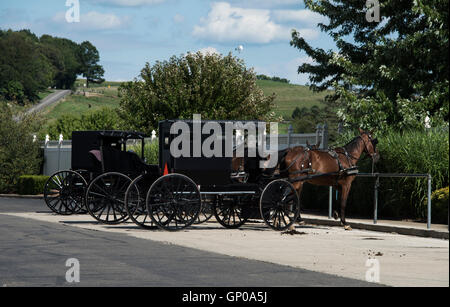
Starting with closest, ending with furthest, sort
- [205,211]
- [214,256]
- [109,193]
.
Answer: [214,256], [109,193], [205,211]

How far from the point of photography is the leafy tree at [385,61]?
64.6 feet

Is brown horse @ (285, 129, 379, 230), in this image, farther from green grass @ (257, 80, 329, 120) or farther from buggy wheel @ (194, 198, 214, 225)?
green grass @ (257, 80, 329, 120)

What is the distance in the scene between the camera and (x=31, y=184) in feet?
125

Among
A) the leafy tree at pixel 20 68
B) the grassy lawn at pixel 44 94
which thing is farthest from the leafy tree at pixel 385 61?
the grassy lawn at pixel 44 94

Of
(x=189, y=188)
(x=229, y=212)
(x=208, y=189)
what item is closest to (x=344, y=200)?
→ (x=229, y=212)

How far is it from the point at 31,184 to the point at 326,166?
931 inches

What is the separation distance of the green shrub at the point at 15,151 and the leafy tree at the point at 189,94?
865 cm

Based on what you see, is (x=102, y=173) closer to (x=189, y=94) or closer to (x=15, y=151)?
(x=15, y=151)

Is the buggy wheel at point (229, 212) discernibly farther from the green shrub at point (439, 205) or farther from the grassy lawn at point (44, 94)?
the grassy lawn at point (44, 94)

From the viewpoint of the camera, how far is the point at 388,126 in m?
21.5

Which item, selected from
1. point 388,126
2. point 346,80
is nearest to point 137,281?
point 388,126

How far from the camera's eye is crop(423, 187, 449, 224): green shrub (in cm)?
1827

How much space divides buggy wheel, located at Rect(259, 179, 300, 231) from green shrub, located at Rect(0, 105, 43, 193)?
88.2 feet
